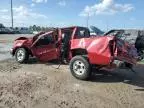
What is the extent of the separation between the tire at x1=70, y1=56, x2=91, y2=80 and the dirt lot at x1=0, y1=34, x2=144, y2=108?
0.66 feet

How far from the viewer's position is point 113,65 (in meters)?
8.51

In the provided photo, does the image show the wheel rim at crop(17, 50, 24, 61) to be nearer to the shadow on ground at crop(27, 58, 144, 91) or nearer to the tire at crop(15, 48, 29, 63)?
the tire at crop(15, 48, 29, 63)

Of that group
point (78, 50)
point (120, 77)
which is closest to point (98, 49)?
point (78, 50)

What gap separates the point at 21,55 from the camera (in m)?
12.3

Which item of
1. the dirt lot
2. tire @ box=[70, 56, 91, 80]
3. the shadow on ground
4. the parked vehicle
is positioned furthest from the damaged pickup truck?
the parked vehicle

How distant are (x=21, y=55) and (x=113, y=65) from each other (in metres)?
5.15

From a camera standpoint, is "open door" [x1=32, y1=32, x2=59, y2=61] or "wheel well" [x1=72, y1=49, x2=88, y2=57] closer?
"wheel well" [x1=72, y1=49, x2=88, y2=57]

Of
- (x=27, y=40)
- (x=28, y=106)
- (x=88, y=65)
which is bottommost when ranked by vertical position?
(x=28, y=106)

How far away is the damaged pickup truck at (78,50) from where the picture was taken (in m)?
8.45

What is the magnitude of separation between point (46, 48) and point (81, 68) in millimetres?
2936

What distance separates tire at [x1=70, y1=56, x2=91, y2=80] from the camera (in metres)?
8.82

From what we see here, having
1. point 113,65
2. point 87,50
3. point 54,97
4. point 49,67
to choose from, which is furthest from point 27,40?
point 54,97

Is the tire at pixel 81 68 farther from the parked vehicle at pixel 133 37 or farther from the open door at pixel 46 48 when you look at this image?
the parked vehicle at pixel 133 37

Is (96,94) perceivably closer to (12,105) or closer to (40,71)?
(12,105)
